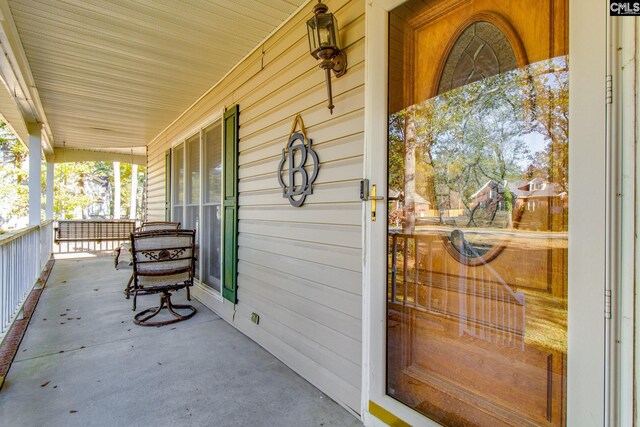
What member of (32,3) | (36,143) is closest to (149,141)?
(36,143)

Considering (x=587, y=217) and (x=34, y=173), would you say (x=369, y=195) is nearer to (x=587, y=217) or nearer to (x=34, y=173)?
(x=587, y=217)

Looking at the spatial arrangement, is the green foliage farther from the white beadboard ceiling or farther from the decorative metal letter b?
the white beadboard ceiling

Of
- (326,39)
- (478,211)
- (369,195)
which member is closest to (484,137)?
(478,211)

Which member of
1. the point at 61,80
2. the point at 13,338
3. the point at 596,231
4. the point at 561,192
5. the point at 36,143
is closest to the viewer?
the point at 596,231

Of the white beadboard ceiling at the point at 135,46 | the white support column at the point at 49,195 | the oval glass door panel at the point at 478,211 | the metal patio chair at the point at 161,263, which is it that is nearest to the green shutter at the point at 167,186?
the white beadboard ceiling at the point at 135,46

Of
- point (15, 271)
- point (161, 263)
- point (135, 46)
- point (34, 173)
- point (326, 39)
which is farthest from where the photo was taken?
point (34, 173)

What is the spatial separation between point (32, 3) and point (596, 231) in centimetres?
365

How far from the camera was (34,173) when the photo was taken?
4.77m

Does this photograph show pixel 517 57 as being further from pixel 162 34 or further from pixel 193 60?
pixel 193 60

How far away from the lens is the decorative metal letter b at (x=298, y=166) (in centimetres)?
232

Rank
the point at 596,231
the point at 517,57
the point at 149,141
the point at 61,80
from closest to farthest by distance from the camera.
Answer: the point at 596,231, the point at 517,57, the point at 61,80, the point at 149,141

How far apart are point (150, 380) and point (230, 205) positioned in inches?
69.5

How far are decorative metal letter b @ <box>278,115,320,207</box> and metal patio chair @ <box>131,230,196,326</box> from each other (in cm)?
163

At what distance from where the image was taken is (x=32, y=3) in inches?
94.0
